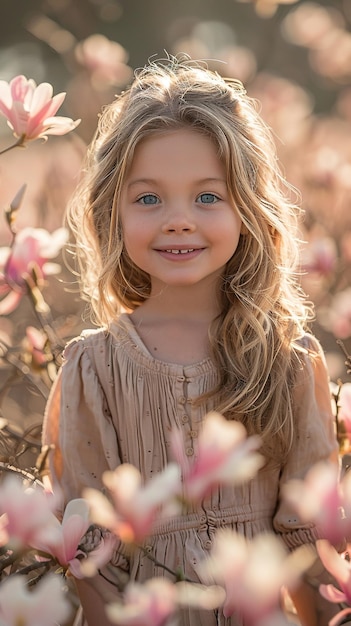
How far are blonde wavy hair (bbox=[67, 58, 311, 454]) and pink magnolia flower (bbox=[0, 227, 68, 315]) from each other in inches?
2.5

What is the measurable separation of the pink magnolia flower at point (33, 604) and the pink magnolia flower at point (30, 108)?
736mm

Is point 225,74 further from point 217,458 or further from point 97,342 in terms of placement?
point 217,458

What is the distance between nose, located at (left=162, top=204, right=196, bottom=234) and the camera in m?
1.21

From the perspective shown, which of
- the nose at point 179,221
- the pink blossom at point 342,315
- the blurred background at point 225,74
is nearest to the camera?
the nose at point 179,221

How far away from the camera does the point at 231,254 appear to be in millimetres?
1271

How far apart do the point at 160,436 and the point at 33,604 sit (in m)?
0.59

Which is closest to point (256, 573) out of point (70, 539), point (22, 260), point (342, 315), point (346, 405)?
point (70, 539)

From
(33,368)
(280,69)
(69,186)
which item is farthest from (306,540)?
(280,69)

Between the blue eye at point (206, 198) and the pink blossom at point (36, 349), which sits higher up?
the blue eye at point (206, 198)

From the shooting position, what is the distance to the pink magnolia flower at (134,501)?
0.68m

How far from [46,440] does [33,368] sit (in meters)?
0.19

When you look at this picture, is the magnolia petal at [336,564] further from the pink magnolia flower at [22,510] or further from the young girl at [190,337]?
the young girl at [190,337]

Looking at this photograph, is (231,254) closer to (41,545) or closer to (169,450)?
(169,450)

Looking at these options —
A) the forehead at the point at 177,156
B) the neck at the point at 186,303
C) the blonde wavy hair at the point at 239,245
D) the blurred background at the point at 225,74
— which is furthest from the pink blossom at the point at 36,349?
the forehead at the point at 177,156
